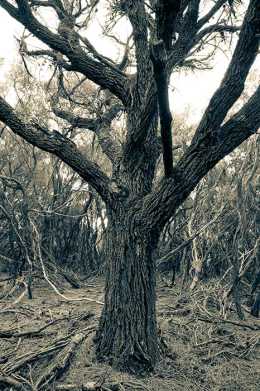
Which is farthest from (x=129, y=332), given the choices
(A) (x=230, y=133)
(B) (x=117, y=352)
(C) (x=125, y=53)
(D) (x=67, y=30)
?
(C) (x=125, y=53)

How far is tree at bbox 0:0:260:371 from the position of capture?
2.98 metres

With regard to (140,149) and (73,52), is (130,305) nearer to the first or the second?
(140,149)

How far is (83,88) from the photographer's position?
955 cm

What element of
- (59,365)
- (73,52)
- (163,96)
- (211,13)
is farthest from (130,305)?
(211,13)

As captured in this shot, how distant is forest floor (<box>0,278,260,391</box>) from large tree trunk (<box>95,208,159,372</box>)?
5.4 inches

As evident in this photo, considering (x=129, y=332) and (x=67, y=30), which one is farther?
(x=67, y=30)

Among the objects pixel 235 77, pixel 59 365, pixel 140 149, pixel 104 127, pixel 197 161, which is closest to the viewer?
pixel 235 77

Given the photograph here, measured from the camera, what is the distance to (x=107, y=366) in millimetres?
3418

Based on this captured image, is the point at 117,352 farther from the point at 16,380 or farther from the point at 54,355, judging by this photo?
the point at 16,380

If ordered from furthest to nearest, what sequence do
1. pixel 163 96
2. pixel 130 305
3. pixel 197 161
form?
pixel 130 305
pixel 197 161
pixel 163 96

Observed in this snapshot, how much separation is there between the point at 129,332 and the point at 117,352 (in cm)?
20

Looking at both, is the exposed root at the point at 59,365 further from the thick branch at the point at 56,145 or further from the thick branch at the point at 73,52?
the thick branch at the point at 73,52

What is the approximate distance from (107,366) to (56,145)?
1.96m

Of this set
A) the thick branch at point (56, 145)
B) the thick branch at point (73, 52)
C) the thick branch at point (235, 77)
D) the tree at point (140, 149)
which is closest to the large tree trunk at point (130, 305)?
the tree at point (140, 149)
